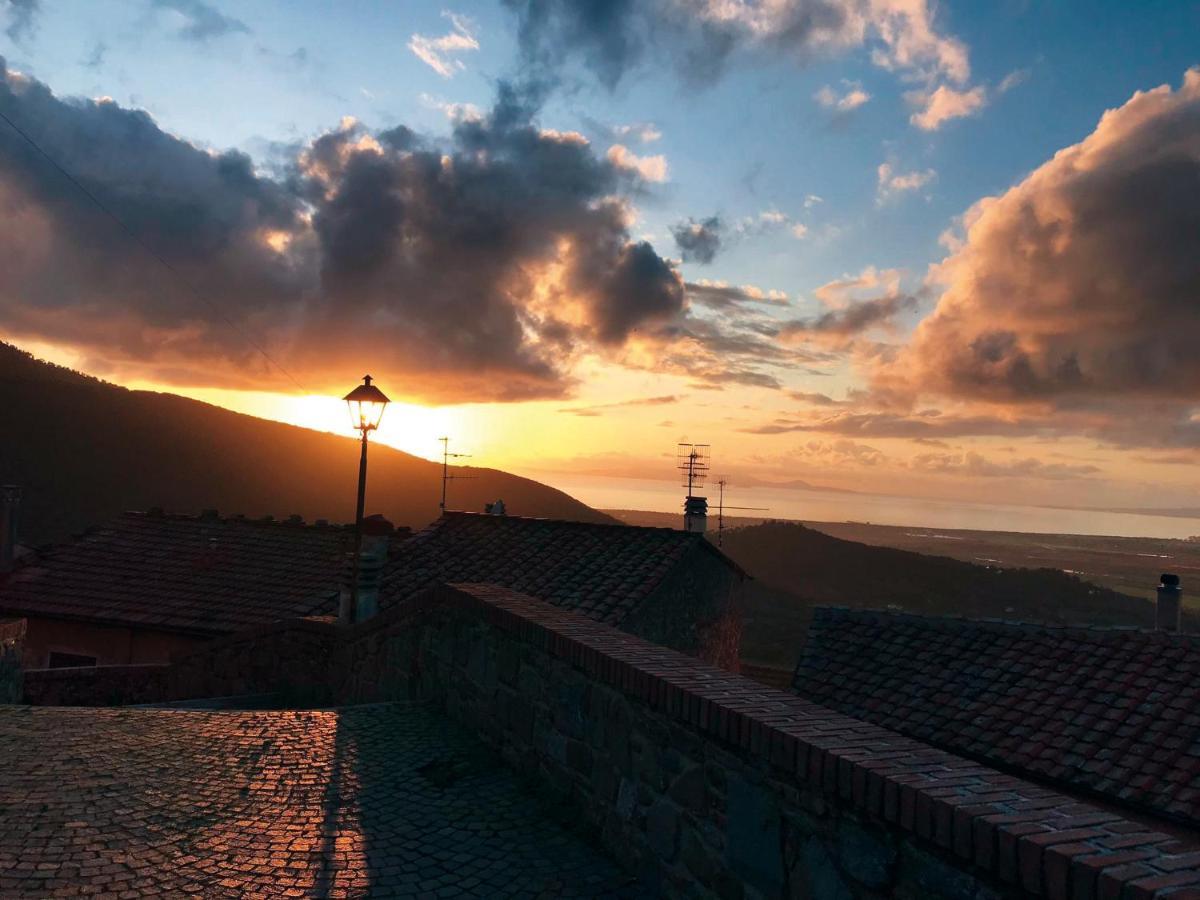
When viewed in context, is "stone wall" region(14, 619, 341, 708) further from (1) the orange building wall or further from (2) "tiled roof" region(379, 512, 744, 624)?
(1) the orange building wall

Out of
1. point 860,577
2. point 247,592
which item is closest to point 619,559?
point 247,592

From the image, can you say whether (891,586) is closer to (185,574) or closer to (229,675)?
(185,574)

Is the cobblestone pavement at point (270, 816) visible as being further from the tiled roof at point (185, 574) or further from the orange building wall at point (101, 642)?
the orange building wall at point (101, 642)

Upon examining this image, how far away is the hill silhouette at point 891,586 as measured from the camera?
5716 centimetres

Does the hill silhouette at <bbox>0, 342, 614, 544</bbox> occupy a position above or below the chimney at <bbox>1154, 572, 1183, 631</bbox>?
above

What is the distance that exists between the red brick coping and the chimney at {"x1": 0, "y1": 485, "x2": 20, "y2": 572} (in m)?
22.1

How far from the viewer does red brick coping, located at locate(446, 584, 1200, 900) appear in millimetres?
2221

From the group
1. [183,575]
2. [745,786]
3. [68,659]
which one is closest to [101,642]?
[68,659]

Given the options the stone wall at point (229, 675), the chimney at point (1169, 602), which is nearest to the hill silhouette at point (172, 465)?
the stone wall at point (229, 675)

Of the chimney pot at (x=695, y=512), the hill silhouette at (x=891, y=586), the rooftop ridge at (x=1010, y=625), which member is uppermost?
the chimney pot at (x=695, y=512)

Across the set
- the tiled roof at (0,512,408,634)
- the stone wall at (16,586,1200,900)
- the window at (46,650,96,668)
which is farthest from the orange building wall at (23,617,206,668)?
the stone wall at (16,586,1200,900)

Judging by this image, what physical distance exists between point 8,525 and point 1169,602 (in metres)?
27.7

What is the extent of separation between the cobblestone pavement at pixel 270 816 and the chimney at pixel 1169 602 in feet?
52.4

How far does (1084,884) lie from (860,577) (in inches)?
2748
